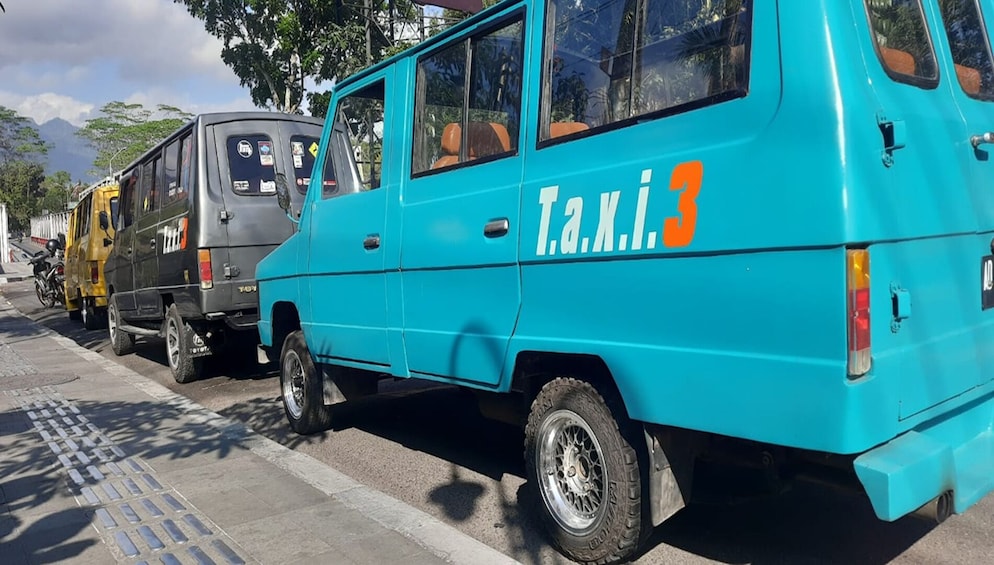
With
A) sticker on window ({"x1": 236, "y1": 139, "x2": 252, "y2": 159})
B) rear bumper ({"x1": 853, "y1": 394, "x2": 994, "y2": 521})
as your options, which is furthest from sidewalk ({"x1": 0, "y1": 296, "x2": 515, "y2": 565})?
sticker on window ({"x1": 236, "y1": 139, "x2": 252, "y2": 159})

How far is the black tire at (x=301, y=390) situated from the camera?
5.94m

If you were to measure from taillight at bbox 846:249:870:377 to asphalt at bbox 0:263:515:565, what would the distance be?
195 centimetres

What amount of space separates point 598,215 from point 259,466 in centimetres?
335

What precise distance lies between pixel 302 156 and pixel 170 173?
5.65 ft

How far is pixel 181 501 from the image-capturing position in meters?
4.66

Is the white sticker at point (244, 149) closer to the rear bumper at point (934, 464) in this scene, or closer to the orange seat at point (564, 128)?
the orange seat at point (564, 128)

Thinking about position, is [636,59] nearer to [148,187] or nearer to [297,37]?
[148,187]

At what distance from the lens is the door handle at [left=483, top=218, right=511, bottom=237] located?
146 inches

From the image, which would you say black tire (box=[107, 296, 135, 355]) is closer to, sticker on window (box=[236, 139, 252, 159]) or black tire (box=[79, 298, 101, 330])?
black tire (box=[79, 298, 101, 330])

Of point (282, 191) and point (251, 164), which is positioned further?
point (251, 164)

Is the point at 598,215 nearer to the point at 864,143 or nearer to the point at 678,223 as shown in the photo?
the point at 678,223

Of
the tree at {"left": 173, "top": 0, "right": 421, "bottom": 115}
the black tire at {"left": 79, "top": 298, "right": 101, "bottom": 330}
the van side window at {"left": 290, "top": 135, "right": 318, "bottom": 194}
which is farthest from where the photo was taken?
the tree at {"left": 173, "top": 0, "right": 421, "bottom": 115}

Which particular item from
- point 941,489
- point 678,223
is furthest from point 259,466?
point 941,489

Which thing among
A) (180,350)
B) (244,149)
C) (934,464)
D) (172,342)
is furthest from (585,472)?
(172,342)
